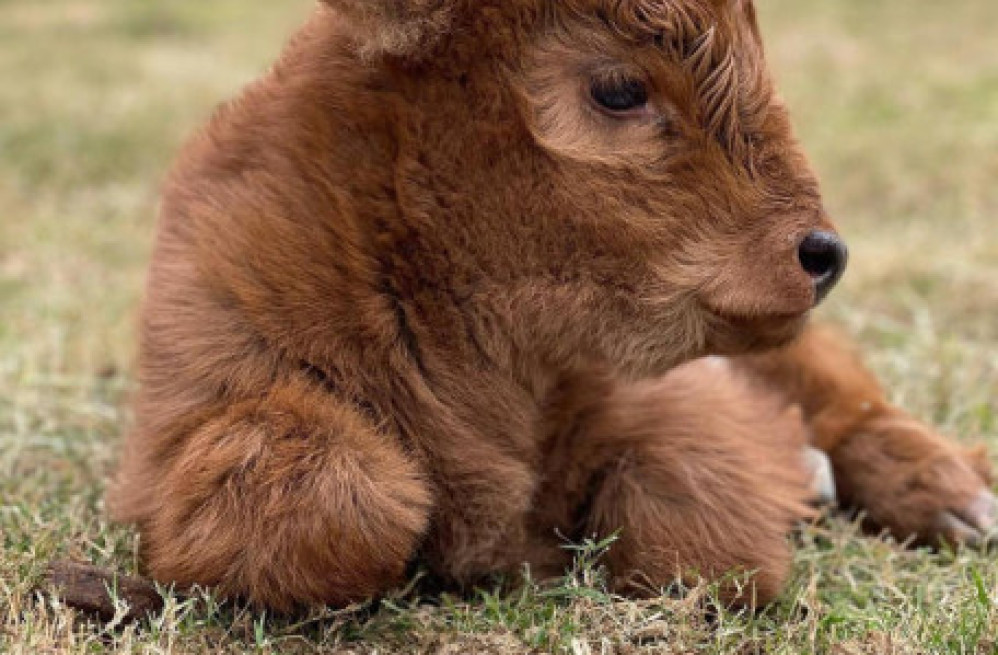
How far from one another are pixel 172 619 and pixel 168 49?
1090 cm

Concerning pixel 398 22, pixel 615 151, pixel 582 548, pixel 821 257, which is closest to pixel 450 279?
pixel 615 151

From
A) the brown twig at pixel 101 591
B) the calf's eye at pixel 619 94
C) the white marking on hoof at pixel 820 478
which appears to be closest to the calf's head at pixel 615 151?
the calf's eye at pixel 619 94

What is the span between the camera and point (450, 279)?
2.93 metres

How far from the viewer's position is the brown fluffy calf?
9.09 ft

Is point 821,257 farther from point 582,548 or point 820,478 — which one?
point 820,478

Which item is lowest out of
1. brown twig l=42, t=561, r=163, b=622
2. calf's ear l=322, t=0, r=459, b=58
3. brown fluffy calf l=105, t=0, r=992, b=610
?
brown twig l=42, t=561, r=163, b=622

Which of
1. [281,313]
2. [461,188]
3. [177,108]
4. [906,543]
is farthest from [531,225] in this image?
[177,108]

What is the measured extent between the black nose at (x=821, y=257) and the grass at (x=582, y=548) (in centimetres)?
73

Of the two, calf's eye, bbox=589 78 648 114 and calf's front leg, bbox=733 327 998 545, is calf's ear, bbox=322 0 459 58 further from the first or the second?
calf's front leg, bbox=733 327 998 545

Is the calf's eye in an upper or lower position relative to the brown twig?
A: upper

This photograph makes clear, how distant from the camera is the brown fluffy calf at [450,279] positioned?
2.77 metres

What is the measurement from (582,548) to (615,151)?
2.88ft

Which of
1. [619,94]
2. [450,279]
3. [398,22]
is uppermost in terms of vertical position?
[398,22]

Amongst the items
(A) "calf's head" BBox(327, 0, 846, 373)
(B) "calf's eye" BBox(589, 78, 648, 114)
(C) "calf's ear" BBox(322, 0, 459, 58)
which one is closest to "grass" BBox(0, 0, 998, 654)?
(A) "calf's head" BBox(327, 0, 846, 373)
